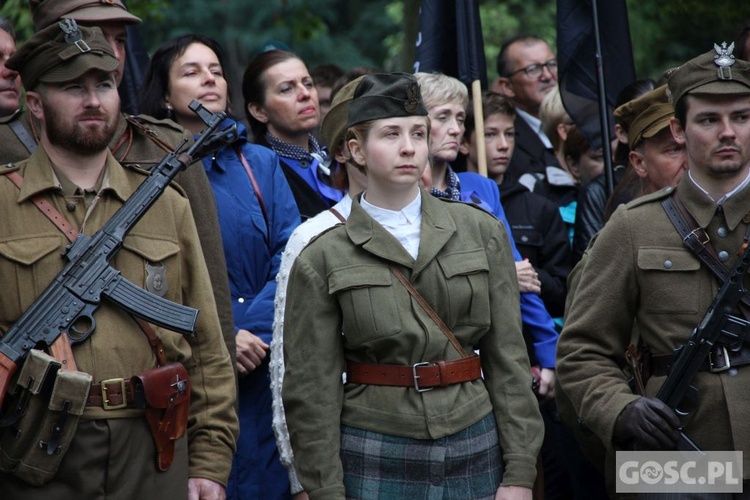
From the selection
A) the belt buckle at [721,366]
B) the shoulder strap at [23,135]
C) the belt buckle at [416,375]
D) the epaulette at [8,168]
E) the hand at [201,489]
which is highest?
the shoulder strap at [23,135]

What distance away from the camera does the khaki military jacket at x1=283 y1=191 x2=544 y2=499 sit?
4.69m

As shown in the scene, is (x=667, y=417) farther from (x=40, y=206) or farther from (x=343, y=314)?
(x=40, y=206)

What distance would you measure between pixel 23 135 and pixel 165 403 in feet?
4.34

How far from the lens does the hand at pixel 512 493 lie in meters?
4.69

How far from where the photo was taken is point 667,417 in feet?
15.8

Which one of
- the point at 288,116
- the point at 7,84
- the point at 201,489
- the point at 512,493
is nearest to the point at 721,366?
the point at 512,493

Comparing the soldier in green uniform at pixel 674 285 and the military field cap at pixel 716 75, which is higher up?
the military field cap at pixel 716 75

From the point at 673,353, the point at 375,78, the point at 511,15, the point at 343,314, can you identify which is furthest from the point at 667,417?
the point at 511,15

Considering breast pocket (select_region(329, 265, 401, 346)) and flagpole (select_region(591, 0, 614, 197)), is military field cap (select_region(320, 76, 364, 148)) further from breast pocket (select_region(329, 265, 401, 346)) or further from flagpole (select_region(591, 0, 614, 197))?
flagpole (select_region(591, 0, 614, 197))

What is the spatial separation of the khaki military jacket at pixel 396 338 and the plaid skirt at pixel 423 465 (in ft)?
0.16

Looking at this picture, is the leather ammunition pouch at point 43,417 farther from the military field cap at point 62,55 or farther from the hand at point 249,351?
the hand at point 249,351

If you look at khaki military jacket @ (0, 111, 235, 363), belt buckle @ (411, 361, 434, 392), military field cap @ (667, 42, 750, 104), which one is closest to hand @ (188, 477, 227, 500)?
khaki military jacket @ (0, 111, 235, 363)

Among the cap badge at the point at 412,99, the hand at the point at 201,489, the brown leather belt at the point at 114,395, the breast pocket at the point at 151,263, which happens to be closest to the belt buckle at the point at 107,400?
the brown leather belt at the point at 114,395

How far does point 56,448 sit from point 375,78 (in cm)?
184
